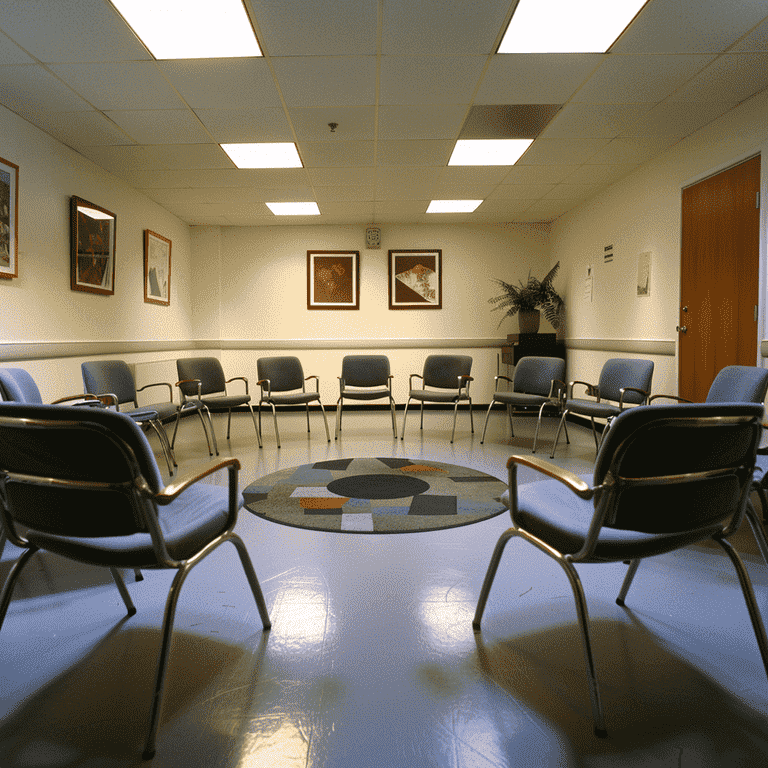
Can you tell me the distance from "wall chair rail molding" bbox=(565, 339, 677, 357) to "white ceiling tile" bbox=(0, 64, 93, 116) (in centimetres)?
494

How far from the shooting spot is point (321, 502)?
10.8 ft

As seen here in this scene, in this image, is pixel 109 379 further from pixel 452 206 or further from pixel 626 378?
pixel 452 206

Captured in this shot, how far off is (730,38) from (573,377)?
4.46m

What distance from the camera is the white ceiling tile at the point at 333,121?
13.0ft

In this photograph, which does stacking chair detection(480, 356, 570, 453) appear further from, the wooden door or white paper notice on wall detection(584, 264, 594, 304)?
white paper notice on wall detection(584, 264, 594, 304)

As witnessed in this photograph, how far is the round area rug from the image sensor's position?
2.94 metres

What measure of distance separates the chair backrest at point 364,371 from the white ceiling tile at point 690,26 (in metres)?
3.66

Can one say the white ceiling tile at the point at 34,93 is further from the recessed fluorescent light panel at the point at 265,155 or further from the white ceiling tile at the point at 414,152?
the white ceiling tile at the point at 414,152

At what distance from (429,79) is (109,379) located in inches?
A: 127

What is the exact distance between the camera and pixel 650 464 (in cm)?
139

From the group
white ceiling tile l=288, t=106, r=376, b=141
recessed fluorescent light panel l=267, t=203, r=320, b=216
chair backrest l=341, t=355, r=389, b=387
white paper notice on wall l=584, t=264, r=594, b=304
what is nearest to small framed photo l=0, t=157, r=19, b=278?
white ceiling tile l=288, t=106, r=376, b=141

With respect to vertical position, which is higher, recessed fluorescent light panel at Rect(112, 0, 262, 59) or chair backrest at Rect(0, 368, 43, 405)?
recessed fluorescent light panel at Rect(112, 0, 262, 59)

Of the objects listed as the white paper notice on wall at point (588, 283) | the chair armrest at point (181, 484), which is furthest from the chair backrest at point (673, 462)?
the white paper notice on wall at point (588, 283)

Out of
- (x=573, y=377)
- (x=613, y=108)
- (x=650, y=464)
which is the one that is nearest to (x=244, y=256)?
(x=573, y=377)
